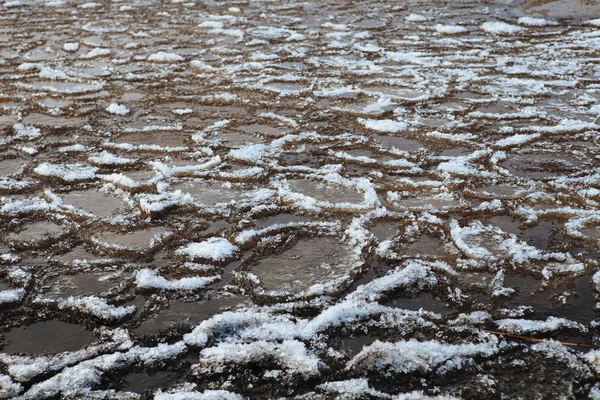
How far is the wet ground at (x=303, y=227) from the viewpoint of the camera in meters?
2.07

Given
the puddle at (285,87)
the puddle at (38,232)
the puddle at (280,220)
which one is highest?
the puddle at (285,87)

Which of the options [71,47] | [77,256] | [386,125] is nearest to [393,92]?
[386,125]

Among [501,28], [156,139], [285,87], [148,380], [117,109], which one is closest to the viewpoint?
[148,380]

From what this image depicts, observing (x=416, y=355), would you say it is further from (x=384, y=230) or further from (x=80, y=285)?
(x=80, y=285)

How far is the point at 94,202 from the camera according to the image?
3348 millimetres

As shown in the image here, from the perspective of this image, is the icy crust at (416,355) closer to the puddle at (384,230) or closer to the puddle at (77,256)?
the puddle at (384,230)

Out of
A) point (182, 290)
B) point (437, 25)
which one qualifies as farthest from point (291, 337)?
point (437, 25)

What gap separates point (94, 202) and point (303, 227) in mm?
1327

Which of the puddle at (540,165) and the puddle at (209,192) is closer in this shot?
the puddle at (209,192)

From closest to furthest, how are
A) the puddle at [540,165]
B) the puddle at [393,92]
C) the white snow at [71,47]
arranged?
the puddle at [540,165]
the puddle at [393,92]
the white snow at [71,47]

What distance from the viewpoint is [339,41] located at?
7.21 metres

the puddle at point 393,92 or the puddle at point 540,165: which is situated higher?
the puddle at point 393,92

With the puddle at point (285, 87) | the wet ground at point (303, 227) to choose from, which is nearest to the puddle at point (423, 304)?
the wet ground at point (303, 227)

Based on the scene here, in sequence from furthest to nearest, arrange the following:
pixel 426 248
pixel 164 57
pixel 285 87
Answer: pixel 164 57, pixel 285 87, pixel 426 248
